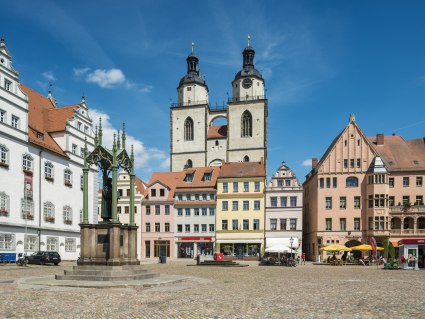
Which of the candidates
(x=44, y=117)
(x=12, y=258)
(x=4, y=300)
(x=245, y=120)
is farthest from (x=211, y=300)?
(x=245, y=120)

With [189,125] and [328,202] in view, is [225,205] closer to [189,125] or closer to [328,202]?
[328,202]

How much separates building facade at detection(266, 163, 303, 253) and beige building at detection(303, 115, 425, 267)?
2.39 m

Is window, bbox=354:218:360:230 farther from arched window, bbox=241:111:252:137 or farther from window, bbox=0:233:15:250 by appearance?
window, bbox=0:233:15:250

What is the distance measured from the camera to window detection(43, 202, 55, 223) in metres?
43.5

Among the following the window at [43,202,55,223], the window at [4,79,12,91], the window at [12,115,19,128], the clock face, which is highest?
the clock face

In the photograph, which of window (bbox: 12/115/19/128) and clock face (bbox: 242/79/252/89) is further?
clock face (bbox: 242/79/252/89)

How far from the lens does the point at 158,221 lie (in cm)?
6362

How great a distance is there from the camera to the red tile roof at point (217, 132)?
86025 mm

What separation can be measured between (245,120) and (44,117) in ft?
143

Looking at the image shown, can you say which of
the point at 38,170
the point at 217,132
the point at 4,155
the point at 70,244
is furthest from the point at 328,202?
the point at 4,155

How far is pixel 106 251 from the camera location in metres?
20.4

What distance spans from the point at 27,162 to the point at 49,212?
548 cm

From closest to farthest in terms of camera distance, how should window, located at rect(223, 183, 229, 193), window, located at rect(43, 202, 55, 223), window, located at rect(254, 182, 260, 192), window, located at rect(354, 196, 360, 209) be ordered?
window, located at rect(43, 202, 55, 223), window, located at rect(354, 196, 360, 209), window, located at rect(254, 182, 260, 192), window, located at rect(223, 183, 229, 193)

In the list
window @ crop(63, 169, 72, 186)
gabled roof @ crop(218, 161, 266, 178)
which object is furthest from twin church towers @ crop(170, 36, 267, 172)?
window @ crop(63, 169, 72, 186)
